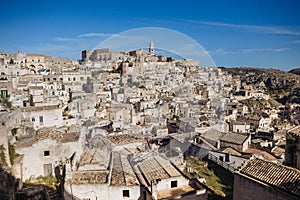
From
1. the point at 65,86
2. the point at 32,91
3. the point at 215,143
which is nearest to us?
the point at 215,143

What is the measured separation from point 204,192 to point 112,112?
11699 mm

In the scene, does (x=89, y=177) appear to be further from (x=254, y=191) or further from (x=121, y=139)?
(x=254, y=191)

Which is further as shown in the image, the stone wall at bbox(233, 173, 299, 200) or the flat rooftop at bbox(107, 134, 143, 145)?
the flat rooftop at bbox(107, 134, 143, 145)

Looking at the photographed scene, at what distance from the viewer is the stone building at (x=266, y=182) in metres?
6.38

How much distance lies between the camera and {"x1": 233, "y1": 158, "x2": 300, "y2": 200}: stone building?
6383 millimetres

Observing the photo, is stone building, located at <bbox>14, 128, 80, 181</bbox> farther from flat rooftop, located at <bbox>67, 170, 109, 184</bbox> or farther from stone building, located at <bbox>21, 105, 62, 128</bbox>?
stone building, located at <bbox>21, 105, 62, 128</bbox>

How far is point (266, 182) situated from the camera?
6.77m

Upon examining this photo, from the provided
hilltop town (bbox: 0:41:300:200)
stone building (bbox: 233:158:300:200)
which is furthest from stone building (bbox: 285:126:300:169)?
stone building (bbox: 233:158:300:200)

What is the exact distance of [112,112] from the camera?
1766cm

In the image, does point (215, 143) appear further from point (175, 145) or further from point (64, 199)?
point (64, 199)

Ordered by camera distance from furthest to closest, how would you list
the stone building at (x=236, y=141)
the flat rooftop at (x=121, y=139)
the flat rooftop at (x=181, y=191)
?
the stone building at (x=236, y=141) < the flat rooftop at (x=121, y=139) < the flat rooftop at (x=181, y=191)

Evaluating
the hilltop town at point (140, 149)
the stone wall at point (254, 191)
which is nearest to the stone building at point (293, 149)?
the hilltop town at point (140, 149)

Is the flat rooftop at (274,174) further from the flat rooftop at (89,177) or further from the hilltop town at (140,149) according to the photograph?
the flat rooftop at (89,177)

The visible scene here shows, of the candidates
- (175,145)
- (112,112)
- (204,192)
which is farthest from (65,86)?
(204,192)
